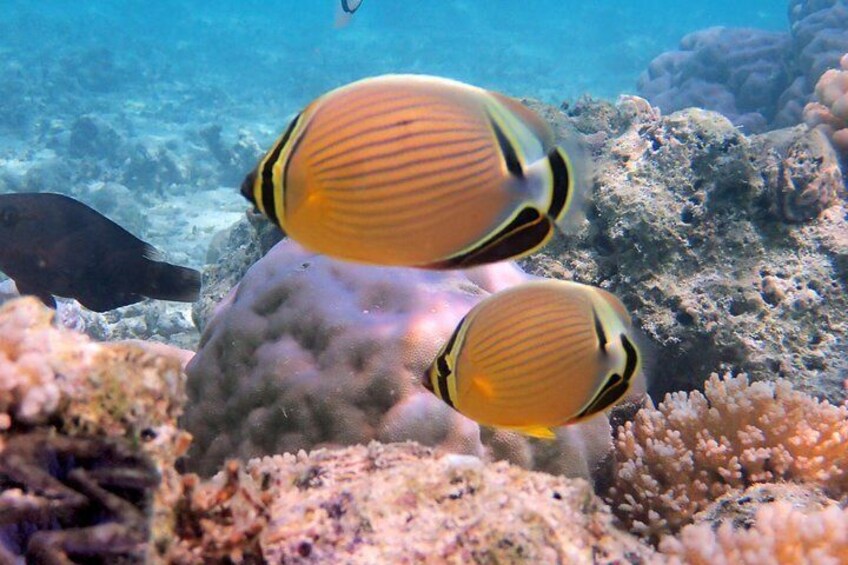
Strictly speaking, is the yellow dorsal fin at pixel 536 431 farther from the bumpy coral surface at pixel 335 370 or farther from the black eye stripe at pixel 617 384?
the bumpy coral surface at pixel 335 370

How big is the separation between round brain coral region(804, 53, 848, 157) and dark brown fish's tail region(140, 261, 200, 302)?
6.38 metres

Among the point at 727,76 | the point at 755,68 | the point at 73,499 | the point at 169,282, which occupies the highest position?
the point at 73,499

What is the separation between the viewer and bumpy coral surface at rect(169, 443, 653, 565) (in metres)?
1.76

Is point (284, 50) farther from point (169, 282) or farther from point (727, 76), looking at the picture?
point (169, 282)

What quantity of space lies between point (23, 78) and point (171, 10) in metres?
26.2

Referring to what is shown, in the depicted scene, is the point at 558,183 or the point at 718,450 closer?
the point at 558,183

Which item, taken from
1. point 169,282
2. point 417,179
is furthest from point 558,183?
point 169,282

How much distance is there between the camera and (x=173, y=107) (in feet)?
80.2

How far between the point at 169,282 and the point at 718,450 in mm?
3458

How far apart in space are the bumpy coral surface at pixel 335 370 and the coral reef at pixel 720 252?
139 centimetres

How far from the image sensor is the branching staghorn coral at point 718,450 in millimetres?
3215

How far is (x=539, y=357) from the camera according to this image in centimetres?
189

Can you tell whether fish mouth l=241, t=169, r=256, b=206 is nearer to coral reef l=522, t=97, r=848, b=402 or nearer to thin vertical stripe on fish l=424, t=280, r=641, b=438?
thin vertical stripe on fish l=424, t=280, r=641, b=438

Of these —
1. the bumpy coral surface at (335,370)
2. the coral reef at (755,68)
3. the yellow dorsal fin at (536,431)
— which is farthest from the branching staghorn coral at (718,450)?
the coral reef at (755,68)
